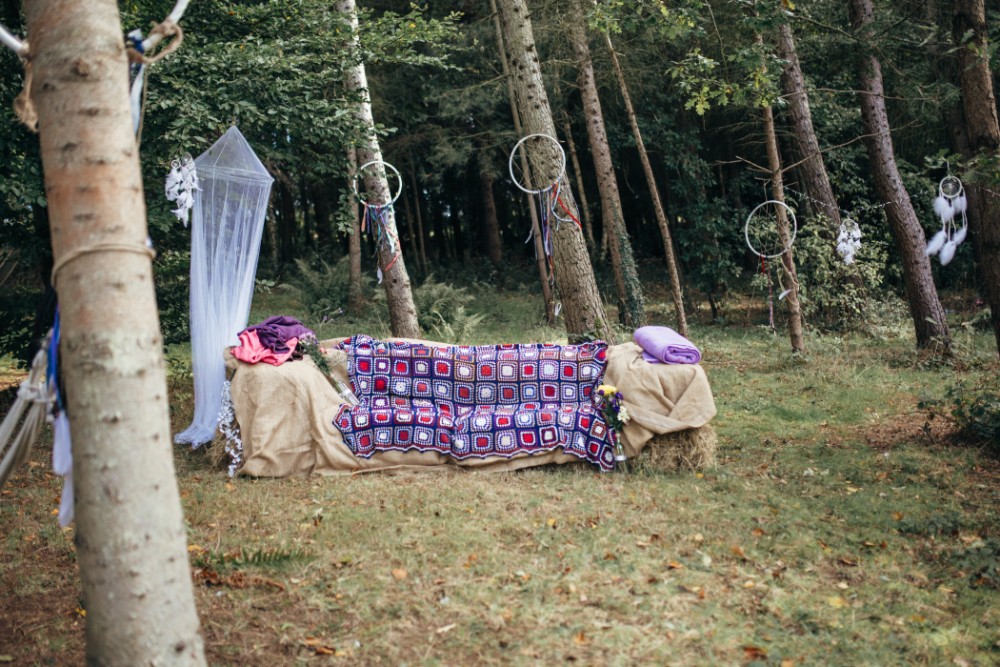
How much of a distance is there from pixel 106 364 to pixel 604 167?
976 cm

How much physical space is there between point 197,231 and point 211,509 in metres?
2.27

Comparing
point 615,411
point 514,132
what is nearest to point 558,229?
point 615,411

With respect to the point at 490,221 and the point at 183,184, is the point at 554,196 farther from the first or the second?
the point at 490,221

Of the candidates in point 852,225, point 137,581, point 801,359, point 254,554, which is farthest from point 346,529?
point 852,225

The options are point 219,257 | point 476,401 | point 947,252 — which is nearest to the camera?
point 476,401

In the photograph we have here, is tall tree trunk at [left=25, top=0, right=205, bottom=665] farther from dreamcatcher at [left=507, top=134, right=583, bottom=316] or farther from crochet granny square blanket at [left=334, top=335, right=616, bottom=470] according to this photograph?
dreamcatcher at [left=507, top=134, right=583, bottom=316]

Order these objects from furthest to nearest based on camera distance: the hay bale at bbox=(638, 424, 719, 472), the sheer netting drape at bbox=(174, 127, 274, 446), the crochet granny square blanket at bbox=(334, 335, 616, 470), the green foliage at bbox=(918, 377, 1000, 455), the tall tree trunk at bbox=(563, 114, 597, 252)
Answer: the tall tree trunk at bbox=(563, 114, 597, 252) < the sheer netting drape at bbox=(174, 127, 274, 446) < the green foliage at bbox=(918, 377, 1000, 455) < the crochet granny square blanket at bbox=(334, 335, 616, 470) < the hay bale at bbox=(638, 424, 719, 472)

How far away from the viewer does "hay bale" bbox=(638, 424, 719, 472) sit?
5777 millimetres

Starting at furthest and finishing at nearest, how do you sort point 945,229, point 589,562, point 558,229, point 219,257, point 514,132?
point 514,132 → point 945,229 → point 558,229 → point 219,257 → point 589,562

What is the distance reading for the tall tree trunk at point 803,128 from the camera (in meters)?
10.6

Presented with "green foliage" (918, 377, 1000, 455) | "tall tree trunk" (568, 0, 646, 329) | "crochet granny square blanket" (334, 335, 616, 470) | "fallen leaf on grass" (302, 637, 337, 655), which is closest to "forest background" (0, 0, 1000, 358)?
"tall tree trunk" (568, 0, 646, 329)

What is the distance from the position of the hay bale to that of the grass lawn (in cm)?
7

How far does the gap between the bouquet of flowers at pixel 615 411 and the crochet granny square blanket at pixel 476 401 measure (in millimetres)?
49

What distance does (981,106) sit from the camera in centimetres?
567
